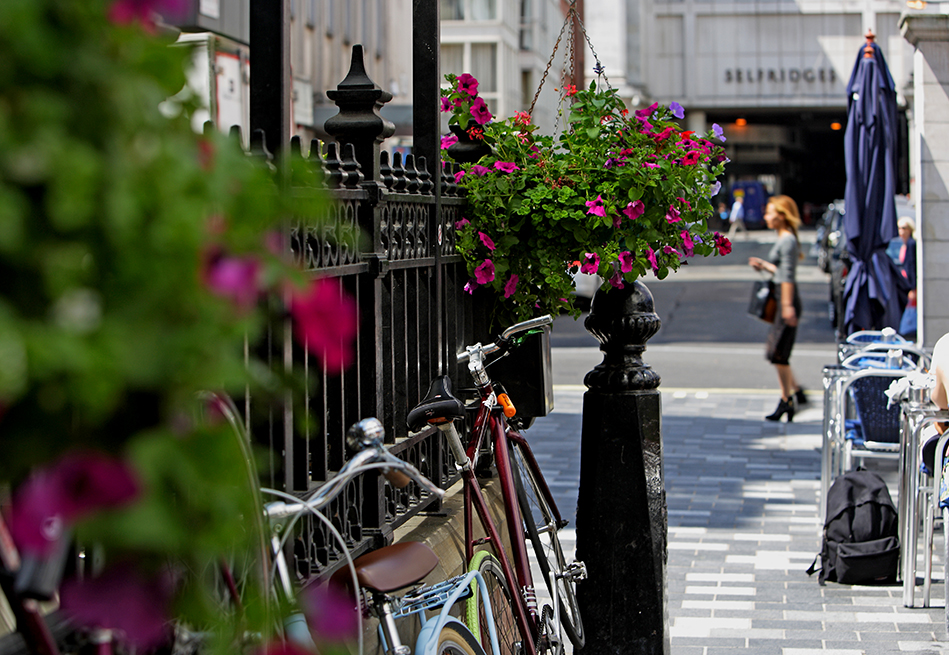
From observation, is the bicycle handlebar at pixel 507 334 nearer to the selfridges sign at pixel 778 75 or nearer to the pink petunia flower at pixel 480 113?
the pink petunia flower at pixel 480 113

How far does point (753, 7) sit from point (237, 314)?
5444 cm

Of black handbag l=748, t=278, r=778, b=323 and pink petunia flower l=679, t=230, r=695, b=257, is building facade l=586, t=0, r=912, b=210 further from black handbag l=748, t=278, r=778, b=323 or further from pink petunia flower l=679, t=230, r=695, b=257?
pink petunia flower l=679, t=230, r=695, b=257

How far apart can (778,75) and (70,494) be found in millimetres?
54783

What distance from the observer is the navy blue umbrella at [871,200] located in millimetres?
10414

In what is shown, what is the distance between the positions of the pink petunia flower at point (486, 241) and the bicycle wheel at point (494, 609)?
4.29 feet

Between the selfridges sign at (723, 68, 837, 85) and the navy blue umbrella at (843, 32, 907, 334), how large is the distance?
144 feet

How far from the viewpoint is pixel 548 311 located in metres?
4.50

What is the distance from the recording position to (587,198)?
4160 millimetres

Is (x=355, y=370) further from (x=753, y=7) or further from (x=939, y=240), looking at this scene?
(x=753, y=7)

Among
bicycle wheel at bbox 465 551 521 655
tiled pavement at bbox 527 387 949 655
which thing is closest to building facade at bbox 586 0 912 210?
tiled pavement at bbox 527 387 949 655

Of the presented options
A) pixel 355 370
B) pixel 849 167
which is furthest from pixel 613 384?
pixel 849 167

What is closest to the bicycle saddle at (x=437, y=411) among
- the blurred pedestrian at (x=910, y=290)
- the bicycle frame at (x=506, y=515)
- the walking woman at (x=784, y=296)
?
the bicycle frame at (x=506, y=515)

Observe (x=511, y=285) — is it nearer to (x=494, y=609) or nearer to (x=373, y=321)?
(x=373, y=321)

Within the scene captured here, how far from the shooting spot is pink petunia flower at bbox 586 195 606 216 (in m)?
4.09
